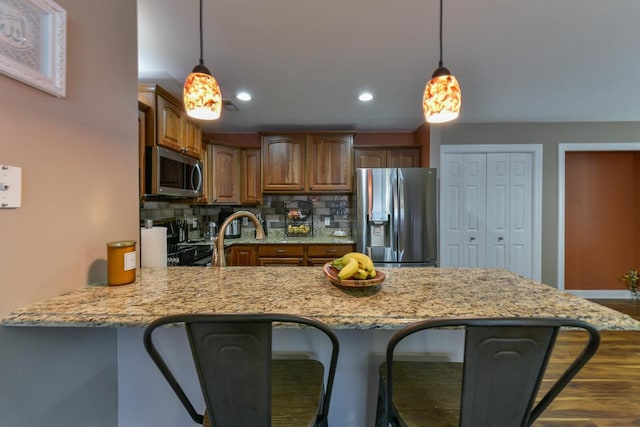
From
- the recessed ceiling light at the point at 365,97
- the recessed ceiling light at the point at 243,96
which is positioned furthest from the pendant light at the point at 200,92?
the recessed ceiling light at the point at 365,97

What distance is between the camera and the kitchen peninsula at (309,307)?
0.79 m

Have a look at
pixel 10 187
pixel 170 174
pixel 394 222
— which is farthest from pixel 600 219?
pixel 10 187

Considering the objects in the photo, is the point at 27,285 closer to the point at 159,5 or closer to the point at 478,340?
the point at 478,340

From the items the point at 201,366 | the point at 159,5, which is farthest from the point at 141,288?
the point at 159,5

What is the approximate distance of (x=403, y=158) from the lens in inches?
148

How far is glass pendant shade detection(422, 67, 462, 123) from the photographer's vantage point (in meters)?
1.20

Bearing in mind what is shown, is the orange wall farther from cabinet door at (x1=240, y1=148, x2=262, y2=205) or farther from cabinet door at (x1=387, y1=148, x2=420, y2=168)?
cabinet door at (x1=240, y1=148, x2=262, y2=205)

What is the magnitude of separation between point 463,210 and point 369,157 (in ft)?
4.73

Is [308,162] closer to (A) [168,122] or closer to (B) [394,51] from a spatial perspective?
(A) [168,122]

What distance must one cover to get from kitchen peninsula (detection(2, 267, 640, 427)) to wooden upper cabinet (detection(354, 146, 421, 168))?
254 cm

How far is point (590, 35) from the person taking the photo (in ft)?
5.93

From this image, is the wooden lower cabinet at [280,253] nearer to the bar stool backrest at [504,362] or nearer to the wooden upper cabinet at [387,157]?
the wooden upper cabinet at [387,157]

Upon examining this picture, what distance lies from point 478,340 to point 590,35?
90.8 inches

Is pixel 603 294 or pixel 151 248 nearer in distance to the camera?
pixel 151 248
